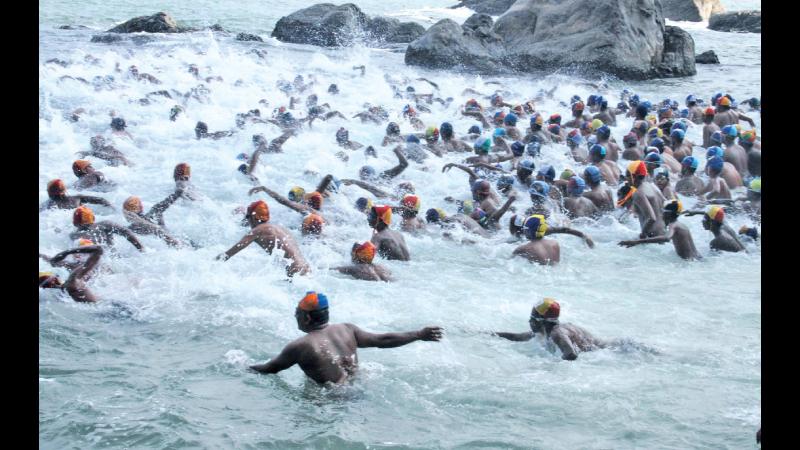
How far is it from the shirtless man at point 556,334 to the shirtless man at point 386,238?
2.54 meters

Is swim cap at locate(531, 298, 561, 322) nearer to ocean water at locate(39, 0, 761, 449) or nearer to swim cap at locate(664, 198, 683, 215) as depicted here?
ocean water at locate(39, 0, 761, 449)

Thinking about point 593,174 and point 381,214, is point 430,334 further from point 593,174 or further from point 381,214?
point 593,174

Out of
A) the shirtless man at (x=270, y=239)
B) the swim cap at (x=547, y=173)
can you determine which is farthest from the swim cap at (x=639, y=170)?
the shirtless man at (x=270, y=239)

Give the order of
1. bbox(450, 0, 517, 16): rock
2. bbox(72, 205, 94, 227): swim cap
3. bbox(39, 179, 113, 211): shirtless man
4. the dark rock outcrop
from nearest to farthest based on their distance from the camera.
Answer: bbox(72, 205, 94, 227): swim cap, bbox(39, 179, 113, 211): shirtless man, the dark rock outcrop, bbox(450, 0, 517, 16): rock

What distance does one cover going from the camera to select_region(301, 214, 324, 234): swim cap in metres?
9.89

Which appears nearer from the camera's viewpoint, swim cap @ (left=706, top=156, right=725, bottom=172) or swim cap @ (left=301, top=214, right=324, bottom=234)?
swim cap @ (left=301, top=214, right=324, bottom=234)

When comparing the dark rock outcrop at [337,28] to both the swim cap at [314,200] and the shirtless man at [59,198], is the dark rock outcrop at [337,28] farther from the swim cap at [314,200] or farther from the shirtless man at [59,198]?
the shirtless man at [59,198]

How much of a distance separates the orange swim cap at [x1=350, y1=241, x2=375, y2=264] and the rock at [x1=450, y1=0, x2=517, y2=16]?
4289cm

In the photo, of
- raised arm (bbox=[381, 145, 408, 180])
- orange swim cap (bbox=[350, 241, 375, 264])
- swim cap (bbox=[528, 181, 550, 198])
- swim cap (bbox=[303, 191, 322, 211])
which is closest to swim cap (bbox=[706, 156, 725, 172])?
swim cap (bbox=[528, 181, 550, 198])

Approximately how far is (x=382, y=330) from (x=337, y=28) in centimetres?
2586

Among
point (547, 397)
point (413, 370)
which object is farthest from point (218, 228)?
point (547, 397)

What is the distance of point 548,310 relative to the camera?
701cm

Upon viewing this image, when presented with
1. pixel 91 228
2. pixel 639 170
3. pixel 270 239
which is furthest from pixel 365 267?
pixel 639 170
